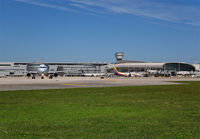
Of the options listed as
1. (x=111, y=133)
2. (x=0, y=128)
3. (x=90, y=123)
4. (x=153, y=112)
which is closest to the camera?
(x=111, y=133)

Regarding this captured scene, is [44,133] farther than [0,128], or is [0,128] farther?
[0,128]

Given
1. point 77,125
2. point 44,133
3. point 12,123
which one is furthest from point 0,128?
point 77,125

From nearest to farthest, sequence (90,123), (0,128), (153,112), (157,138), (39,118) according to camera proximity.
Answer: (157,138) < (0,128) < (90,123) < (39,118) < (153,112)

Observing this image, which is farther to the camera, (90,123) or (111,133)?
(90,123)

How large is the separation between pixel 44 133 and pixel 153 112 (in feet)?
21.5

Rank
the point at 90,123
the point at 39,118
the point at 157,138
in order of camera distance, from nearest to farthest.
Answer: the point at 157,138
the point at 90,123
the point at 39,118

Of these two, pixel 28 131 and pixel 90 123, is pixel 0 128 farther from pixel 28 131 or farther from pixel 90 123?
pixel 90 123

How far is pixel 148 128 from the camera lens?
993 cm

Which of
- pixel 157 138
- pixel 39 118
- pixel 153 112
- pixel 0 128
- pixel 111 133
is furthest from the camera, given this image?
pixel 153 112

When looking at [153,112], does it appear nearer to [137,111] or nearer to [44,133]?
[137,111]

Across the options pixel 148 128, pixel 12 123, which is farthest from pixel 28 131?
pixel 148 128

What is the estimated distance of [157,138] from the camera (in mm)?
8555

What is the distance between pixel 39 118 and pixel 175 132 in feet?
19.6

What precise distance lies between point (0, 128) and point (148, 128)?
215 inches
